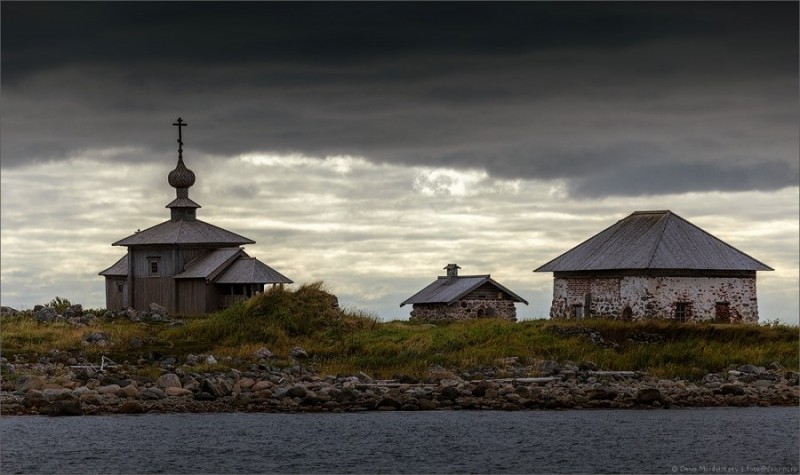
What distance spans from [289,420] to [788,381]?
16045mm

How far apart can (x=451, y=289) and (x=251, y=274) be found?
897 centimetres

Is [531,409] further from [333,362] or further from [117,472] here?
[117,472]

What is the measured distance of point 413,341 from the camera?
44.5m

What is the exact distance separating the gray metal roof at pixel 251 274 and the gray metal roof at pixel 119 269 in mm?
6060

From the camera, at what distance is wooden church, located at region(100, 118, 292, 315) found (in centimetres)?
5797

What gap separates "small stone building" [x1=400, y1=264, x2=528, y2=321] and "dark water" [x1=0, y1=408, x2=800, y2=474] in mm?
19599

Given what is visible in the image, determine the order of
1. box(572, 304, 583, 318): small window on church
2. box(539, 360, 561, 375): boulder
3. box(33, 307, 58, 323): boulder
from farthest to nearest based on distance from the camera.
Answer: box(33, 307, 58, 323): boulder → box(572, 304, 583, 318): small window on church → box(539, 360, 561, 375): boulder

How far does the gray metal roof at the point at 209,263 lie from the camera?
5794 centimetres

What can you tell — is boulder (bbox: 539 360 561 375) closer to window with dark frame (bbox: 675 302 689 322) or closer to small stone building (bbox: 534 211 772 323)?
small stone building (bbox: 534 211 772 323)

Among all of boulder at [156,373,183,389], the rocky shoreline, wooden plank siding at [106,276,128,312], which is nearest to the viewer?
the rocky shoreline

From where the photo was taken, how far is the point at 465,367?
41.9 meters

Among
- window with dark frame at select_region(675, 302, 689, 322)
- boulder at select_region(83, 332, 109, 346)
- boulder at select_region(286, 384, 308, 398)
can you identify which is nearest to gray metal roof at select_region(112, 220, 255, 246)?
boulder at select_region(83, 332, 109, 346)

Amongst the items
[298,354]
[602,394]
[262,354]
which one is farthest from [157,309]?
[602,394]

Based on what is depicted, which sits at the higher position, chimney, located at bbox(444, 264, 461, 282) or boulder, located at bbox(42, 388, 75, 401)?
chimney, located at bbox(444, 264, 461, 282)
